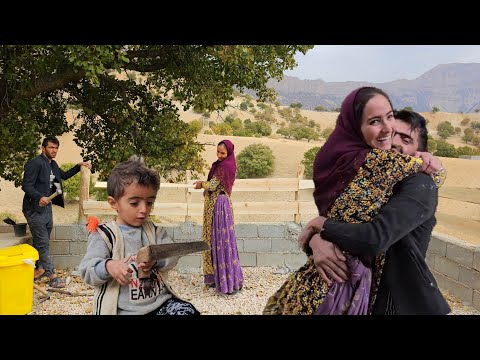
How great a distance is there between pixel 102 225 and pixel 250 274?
14.8 feet

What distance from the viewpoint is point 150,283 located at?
1.84m

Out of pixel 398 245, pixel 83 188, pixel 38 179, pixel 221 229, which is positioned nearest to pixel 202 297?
pixel 221 229

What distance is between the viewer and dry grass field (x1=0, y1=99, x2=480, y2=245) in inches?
320

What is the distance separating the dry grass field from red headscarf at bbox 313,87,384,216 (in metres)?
4.52

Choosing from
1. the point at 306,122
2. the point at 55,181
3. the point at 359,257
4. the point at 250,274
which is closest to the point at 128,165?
the point at 359,257

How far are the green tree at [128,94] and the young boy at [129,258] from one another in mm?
3183

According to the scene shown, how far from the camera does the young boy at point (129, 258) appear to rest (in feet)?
5.82

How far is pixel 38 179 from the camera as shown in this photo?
500 cm

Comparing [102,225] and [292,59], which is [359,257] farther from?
[292,59]

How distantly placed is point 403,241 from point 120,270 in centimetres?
97

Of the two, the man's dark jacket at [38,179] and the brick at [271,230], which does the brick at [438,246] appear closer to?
the brick at [271,230]

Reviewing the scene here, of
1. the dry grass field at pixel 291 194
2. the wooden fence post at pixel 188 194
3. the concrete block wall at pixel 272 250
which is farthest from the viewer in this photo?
the dry grass field at pixel 291 194

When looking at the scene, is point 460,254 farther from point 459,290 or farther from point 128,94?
point 128,94

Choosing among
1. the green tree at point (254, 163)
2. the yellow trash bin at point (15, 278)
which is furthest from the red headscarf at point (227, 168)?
the green tree at point (254, 163)
